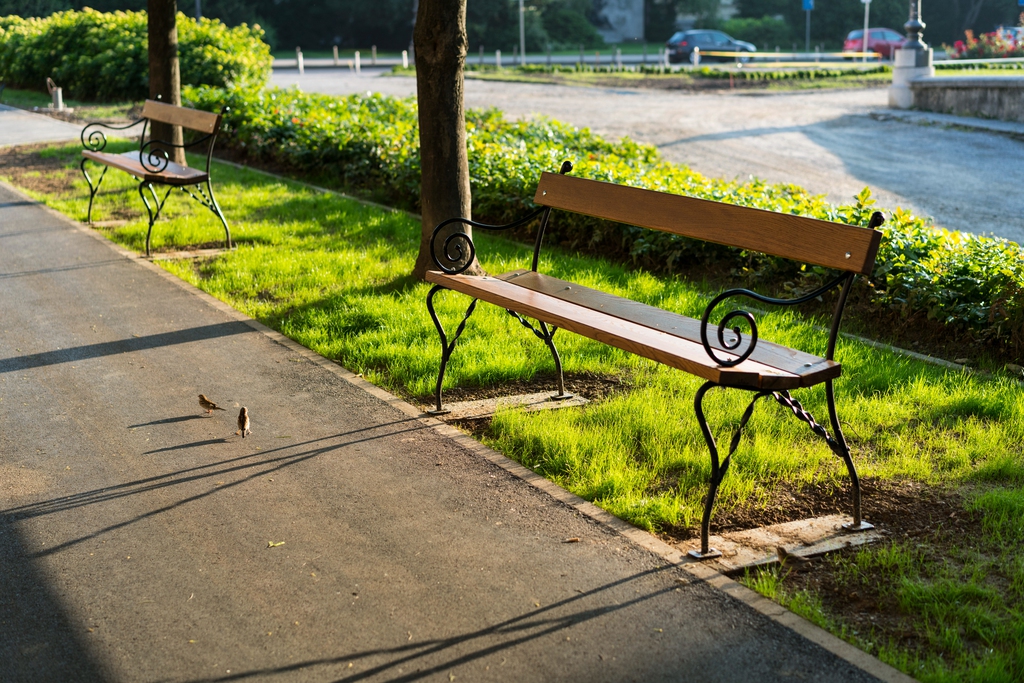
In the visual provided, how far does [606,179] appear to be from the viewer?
27.6ft

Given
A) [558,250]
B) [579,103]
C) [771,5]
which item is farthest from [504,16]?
[558,250]

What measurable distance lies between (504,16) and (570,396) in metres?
47.5

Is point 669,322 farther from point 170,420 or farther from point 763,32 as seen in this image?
point 763,32

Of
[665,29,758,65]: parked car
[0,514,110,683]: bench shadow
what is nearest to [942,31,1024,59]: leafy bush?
[665,29,758,65]: parked car

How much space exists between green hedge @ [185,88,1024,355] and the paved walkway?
2.99 m

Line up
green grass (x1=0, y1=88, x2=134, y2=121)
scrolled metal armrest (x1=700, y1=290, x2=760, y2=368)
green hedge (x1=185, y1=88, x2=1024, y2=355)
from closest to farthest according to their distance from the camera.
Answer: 1. scrolled metal armrest (x1=700, y1=290, x2=760, y2=368)
2. green hedge (x1=185, y1=88, x2=1024, y2=355)
3. green grass (x1=0, y1=88, x2=134, y2=121)

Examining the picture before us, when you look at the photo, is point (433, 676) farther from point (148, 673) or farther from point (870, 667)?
point (870, 667)

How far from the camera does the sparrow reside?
356 centimetres

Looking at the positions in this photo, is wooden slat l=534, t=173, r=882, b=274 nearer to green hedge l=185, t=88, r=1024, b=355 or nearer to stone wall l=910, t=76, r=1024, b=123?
green hedge l=185, t=88, r=1024, b=355

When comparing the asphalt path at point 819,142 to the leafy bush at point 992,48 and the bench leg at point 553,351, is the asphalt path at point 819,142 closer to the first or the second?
the leafy bush at point 992,48

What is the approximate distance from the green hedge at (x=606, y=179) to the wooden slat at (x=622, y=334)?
2452 mm

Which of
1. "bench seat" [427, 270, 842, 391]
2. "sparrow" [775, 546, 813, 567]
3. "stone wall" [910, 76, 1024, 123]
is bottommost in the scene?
"sparrow" [775, 546, 813, 567]

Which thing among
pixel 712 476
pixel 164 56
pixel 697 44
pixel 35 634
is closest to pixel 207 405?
pixel 35 634

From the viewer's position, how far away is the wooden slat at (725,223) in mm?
3658
